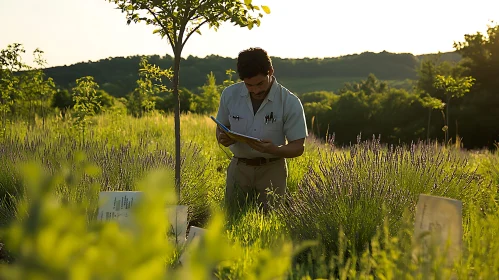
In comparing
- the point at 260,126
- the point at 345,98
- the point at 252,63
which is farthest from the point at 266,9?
the point at 345,98

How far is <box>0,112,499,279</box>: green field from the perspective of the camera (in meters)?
0.53

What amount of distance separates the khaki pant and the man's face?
0.63 m

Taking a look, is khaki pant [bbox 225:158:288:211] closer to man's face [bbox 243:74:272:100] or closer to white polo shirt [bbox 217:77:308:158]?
white polo shirt [bbox 217:77:308:158]

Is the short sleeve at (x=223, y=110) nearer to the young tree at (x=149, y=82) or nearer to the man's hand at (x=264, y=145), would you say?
the young tree at (x=149, y=82)

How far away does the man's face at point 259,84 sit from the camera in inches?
149

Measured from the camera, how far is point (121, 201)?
2.79 m

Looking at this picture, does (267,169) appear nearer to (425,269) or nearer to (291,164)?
(291,164)

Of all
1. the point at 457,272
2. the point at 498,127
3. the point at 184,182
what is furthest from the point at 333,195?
the point at 498,127

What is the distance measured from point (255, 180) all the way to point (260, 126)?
0.50 m

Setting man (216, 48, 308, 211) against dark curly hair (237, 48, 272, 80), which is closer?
dark curly hair (237, 48, 272, 80)

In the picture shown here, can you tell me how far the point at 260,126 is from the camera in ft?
13.6

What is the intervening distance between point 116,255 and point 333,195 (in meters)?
2.66

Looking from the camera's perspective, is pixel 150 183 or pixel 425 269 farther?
pixel 425 269

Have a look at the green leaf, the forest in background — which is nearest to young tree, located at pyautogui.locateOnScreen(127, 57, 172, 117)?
the forest in background
